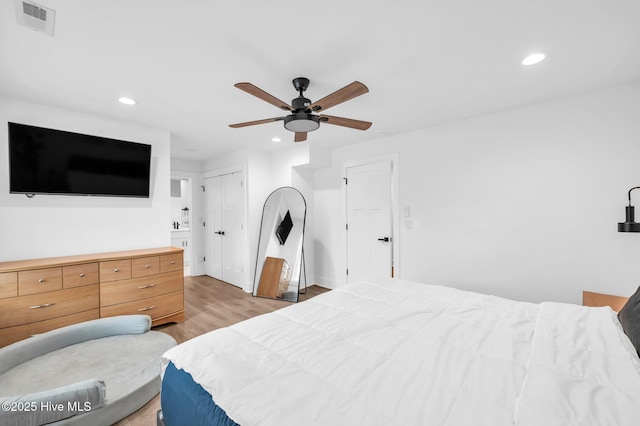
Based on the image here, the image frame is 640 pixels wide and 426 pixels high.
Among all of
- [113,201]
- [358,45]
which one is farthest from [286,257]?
[358,45]

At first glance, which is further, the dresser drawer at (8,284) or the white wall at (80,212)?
the white wall at (80,212)

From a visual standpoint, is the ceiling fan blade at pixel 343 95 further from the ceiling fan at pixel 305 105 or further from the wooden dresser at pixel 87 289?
the wooden dresser at pixel 87 289

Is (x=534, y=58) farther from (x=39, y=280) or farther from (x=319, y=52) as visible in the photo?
(x=39, y=280)

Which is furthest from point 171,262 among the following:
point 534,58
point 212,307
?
point 534,58

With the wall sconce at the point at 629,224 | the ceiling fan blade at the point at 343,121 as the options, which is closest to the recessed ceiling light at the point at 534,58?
the ceiling fan blade at the point at 343,121

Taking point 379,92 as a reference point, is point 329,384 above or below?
below

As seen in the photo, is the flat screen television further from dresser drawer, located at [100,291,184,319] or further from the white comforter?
the white comforter

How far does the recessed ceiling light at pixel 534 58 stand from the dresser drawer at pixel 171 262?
→ 3806mm

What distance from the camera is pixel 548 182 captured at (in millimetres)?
2564

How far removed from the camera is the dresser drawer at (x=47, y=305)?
7.13 feet

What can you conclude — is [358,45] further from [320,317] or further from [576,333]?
[576,333]

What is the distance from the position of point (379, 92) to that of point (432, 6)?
977 mm

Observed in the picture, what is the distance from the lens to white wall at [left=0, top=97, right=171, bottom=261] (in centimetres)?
249

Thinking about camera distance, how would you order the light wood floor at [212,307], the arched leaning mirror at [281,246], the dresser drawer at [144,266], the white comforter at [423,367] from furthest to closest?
1. the arched leaning mirror at [281,246]
2. the light wood floor at [212,307]
3. the dresser drawer at [144,266]
4. the white comforter at [423,367]
